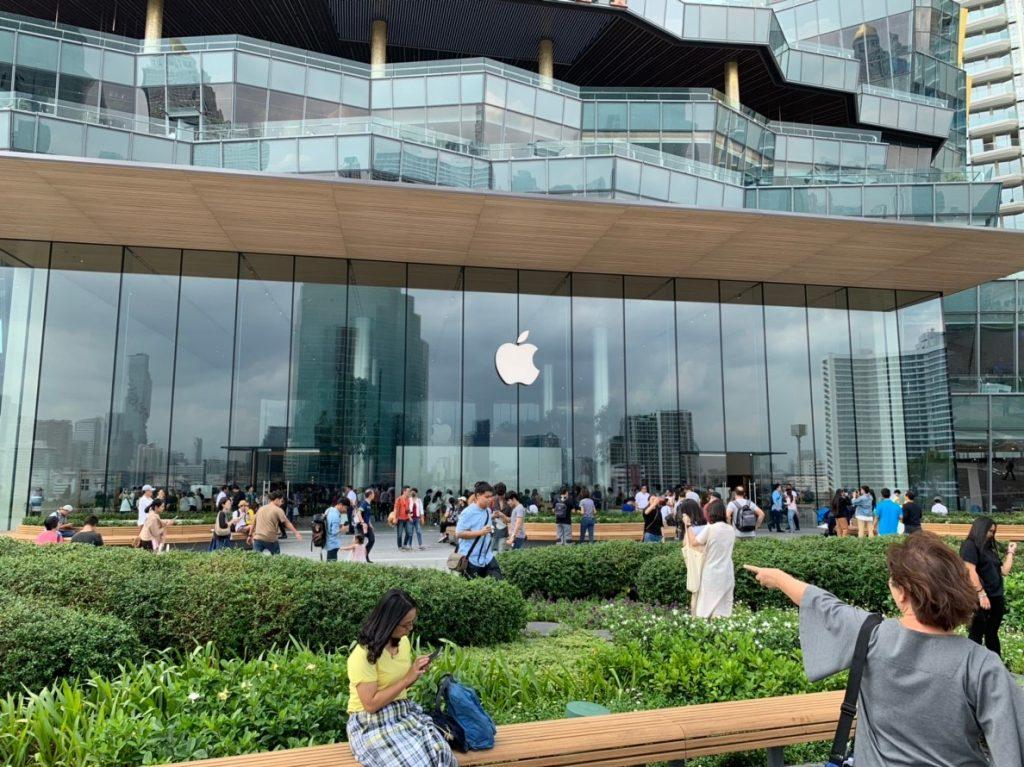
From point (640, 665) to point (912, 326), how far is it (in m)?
25.7

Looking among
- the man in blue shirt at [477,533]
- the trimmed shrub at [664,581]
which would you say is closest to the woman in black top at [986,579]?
the trimmed shrub at [664,581]

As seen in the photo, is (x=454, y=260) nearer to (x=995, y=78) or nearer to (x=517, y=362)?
(x=517, y=362)

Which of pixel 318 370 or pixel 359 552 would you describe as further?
pixel 318 370

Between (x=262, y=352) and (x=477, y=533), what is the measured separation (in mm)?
15208

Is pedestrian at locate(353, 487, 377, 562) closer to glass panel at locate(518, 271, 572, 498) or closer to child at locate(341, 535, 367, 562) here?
child at locate(341, 535, 367, 562)

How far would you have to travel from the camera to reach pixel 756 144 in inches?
975

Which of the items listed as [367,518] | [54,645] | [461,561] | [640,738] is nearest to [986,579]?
[640,738]

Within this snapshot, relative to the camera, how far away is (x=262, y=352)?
22.4m

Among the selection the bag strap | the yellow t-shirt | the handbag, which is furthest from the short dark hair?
the handbag

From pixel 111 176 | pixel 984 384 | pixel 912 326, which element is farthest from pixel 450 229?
pixel 984 384

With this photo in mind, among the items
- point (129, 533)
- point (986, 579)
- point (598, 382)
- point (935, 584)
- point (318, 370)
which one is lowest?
point (129, 533)

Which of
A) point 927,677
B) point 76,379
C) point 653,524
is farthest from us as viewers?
point 76,379

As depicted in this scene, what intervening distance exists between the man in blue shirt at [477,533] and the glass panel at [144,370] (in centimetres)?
1491

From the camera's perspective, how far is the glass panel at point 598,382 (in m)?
23.7
